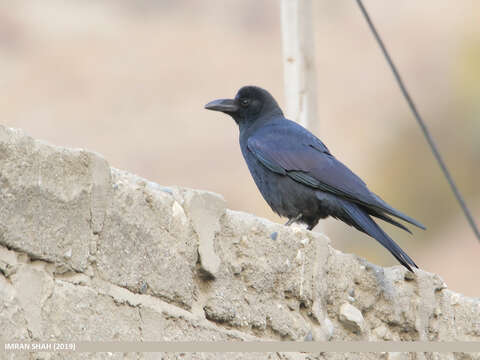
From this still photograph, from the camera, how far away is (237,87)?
79.7ft

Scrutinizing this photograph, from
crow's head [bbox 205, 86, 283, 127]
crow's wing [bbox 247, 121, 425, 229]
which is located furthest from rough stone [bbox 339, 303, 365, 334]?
crow's head [bbox 205, 86, 283, 127]

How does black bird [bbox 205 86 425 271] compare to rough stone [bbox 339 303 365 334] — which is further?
black bird [bbox 205 86 425 271]

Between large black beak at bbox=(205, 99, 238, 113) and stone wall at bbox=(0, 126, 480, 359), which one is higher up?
large black beak at bbox=(205, 99, 238, 113)

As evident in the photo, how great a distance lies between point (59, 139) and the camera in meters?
Result: 20.5

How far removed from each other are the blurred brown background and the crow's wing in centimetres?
1119

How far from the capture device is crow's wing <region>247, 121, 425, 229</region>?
16.2 feet

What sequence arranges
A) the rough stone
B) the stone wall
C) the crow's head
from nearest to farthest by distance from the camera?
the stone wall < the rough stone < the crow's head

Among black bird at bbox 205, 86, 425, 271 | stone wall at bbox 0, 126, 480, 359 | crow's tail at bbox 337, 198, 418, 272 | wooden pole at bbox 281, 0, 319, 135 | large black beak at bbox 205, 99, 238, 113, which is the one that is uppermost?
wooden pole at bbox 281, 0, 319, 135

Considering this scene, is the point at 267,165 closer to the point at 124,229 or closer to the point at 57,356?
the point at 124,229

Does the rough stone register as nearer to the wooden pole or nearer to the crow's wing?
the crow's wing

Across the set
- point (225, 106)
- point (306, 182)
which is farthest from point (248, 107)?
point (306, 182)

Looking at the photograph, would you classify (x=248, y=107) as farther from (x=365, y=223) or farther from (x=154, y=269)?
(x=154, y=269)

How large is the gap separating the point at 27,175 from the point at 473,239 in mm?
17411

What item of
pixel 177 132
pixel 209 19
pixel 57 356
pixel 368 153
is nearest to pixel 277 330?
pixel 57 356
